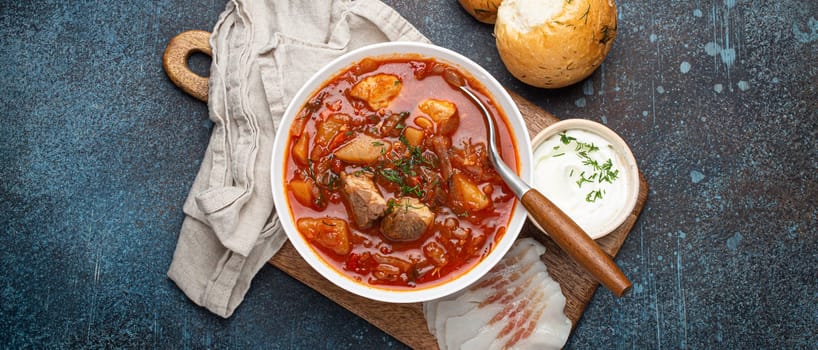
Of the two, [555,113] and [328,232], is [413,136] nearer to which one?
[328,232]

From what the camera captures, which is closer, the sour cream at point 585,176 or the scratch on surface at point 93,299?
the sour cream at point 585,176

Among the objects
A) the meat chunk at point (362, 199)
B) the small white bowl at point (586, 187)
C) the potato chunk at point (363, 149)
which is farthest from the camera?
the small white bowl at point (586, 187)

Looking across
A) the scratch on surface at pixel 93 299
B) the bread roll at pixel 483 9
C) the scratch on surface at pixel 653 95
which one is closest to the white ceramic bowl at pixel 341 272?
the bread roll at pixel 483 9

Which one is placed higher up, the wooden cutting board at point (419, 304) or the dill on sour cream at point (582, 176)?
the dill on sour cream at point (582, 176)

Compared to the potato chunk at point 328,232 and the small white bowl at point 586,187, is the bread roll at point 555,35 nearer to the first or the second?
the small white bowl at point 586,187

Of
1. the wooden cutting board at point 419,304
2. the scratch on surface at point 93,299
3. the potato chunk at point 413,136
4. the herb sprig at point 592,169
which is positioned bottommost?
the scratch on surface at point 93,299

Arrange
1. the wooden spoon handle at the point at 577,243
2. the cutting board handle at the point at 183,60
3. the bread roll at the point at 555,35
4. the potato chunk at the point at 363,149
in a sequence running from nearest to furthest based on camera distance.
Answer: the wooden spoon handle at the point at 577,243
the potato chunk at the point at 363,149
the bread roll at the point at 555,35
the cutting board handle at the point at 183,60

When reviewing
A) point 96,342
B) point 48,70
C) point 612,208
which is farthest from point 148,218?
point 612,208

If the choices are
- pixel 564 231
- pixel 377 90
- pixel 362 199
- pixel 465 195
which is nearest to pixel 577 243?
pixel 564 231

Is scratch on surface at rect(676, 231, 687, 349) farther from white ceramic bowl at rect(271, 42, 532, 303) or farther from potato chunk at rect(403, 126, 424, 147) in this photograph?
potato chunk at rect(403, 126, 424, 147)
